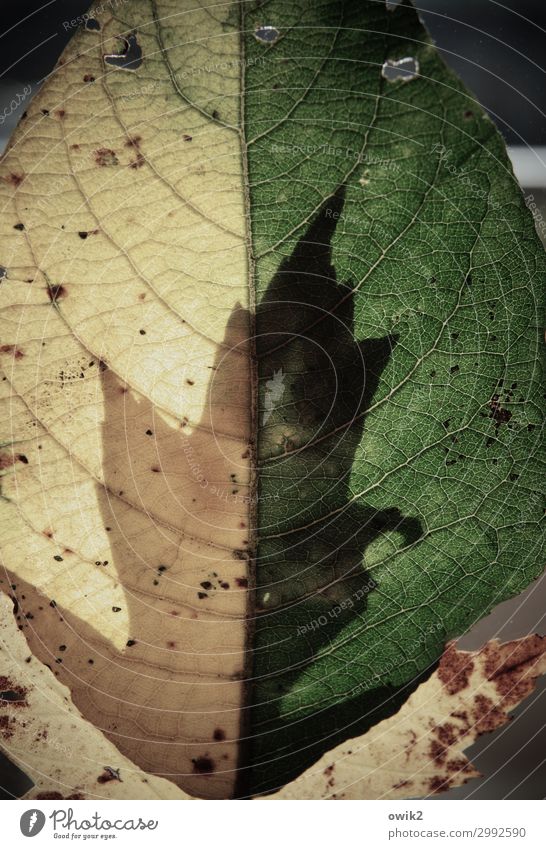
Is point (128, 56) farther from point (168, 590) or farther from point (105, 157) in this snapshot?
point (168, 590)

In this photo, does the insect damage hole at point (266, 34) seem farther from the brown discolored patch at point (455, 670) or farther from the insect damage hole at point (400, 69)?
the brown discolored patch at point (455, 670)

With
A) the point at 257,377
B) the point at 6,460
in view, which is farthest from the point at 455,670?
the point at 6,460

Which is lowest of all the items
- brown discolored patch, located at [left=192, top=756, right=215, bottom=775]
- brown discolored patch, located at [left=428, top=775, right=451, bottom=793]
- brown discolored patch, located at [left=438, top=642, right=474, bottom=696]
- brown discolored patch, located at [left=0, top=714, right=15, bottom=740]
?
brown discolored patch, located at [left=428, top=775, right=451, bottom=793]

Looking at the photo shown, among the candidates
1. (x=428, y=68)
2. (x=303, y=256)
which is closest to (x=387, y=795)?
(x=303, y=256)

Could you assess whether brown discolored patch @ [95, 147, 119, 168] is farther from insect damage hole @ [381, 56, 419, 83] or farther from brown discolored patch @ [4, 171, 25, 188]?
insect damage hole @ [381, 56, 419, 83]

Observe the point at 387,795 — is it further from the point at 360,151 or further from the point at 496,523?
the point at 360,151

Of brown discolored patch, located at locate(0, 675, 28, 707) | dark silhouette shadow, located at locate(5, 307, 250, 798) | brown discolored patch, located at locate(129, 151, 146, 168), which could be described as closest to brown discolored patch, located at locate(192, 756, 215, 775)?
dark silhouette shadow, located at locate(5, 307, 250, 798)

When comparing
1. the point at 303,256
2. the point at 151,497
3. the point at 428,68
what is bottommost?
the point at 151,497
